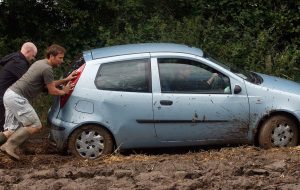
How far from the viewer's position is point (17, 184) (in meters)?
7.23

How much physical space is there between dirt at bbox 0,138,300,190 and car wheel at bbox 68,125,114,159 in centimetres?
15

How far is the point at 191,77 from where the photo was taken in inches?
352

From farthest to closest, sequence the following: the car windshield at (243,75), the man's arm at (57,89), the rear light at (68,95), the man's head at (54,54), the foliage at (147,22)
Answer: the foliage at (147,22)
the car windshield at (243,75)
the rear light at (68,95)
the man's head at (54,54)
the man's arm at (57,89)

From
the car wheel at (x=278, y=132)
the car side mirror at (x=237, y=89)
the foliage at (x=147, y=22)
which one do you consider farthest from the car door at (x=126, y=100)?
the foliage at (x=147, y=22)

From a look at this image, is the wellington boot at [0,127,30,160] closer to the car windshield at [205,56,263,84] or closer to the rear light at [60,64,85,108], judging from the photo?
the rear light at [60,64,85,108]

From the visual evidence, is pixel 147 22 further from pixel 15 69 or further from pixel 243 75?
pixel 15 69

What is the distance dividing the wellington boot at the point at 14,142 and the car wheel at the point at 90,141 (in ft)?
2.15

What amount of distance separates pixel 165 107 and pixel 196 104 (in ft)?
1.44

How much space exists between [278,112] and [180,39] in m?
4.80

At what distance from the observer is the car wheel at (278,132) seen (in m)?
8.98

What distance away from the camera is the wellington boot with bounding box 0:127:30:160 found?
8663 mm

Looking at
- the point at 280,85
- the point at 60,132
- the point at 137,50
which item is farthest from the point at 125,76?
the point at 280,85

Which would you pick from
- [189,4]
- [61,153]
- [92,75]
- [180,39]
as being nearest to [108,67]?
[92,75]

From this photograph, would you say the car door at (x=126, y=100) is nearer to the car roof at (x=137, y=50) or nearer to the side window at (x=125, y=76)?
the side window at (x=125, y=76)
